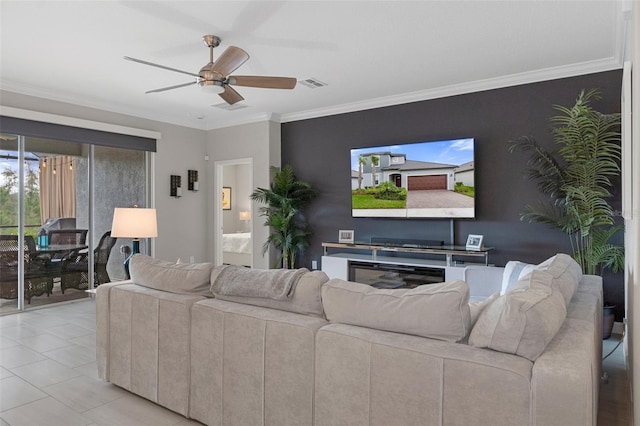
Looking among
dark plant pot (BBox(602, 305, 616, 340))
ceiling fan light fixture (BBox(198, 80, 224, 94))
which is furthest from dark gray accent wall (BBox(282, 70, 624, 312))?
ceiling fan light fixture (BBox(198, 80, 224, 94))

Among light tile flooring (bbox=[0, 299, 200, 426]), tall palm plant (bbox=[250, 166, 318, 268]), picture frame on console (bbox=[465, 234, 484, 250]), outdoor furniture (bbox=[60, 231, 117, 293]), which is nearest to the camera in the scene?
light tile flooring (bbox=[0, 299, 200, 426])

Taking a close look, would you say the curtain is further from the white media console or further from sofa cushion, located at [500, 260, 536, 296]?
sofa cushion, located at [500, 260, 536, 296]

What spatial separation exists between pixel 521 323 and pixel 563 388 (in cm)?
22

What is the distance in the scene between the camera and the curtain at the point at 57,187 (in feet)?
17.4

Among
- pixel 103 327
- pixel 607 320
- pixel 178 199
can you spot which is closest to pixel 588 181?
pixel 607 320

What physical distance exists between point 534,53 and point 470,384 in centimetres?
357

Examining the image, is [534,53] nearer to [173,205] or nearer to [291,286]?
[291,286]

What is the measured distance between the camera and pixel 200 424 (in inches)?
90.3

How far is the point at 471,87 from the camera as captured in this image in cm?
484

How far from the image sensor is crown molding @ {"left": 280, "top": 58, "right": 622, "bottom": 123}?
4164 mm

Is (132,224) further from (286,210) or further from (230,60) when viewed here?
(286,210)

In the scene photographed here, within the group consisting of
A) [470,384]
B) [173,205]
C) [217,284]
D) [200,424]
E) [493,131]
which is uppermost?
[493,131]

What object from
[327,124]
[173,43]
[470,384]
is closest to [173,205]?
[327,124]

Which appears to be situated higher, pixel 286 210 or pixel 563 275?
pixel 286 210
